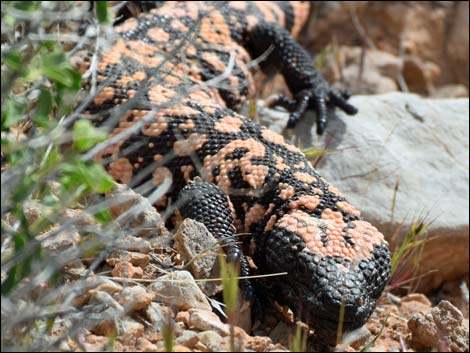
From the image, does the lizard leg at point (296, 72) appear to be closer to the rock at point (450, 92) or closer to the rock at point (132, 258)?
the rock at point (450, 92)

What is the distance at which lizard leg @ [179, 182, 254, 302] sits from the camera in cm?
287

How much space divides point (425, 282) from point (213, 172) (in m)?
1.42

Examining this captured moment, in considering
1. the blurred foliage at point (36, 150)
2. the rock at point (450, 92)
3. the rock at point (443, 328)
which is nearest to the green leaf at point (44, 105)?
the blurred foliage at point (36, 150)

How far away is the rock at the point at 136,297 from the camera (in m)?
2.30

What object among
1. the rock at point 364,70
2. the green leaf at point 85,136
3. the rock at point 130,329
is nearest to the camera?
the green leaf at point 85,136

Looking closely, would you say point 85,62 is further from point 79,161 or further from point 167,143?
point 79,161

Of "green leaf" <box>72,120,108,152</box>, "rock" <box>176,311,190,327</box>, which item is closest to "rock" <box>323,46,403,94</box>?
"rock" <box>176,311,190,327</box>

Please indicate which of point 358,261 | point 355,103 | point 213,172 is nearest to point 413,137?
point 355,103

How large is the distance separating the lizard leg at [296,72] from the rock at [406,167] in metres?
0.08

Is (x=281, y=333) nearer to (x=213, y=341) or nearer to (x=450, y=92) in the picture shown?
(x=213, y=341)

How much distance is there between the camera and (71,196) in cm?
187

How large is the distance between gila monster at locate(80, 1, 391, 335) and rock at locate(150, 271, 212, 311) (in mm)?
264

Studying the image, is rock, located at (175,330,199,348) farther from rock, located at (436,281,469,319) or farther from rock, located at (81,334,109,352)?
rock, located at (436,281,469,319)

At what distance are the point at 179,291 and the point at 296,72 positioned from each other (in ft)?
7.59
